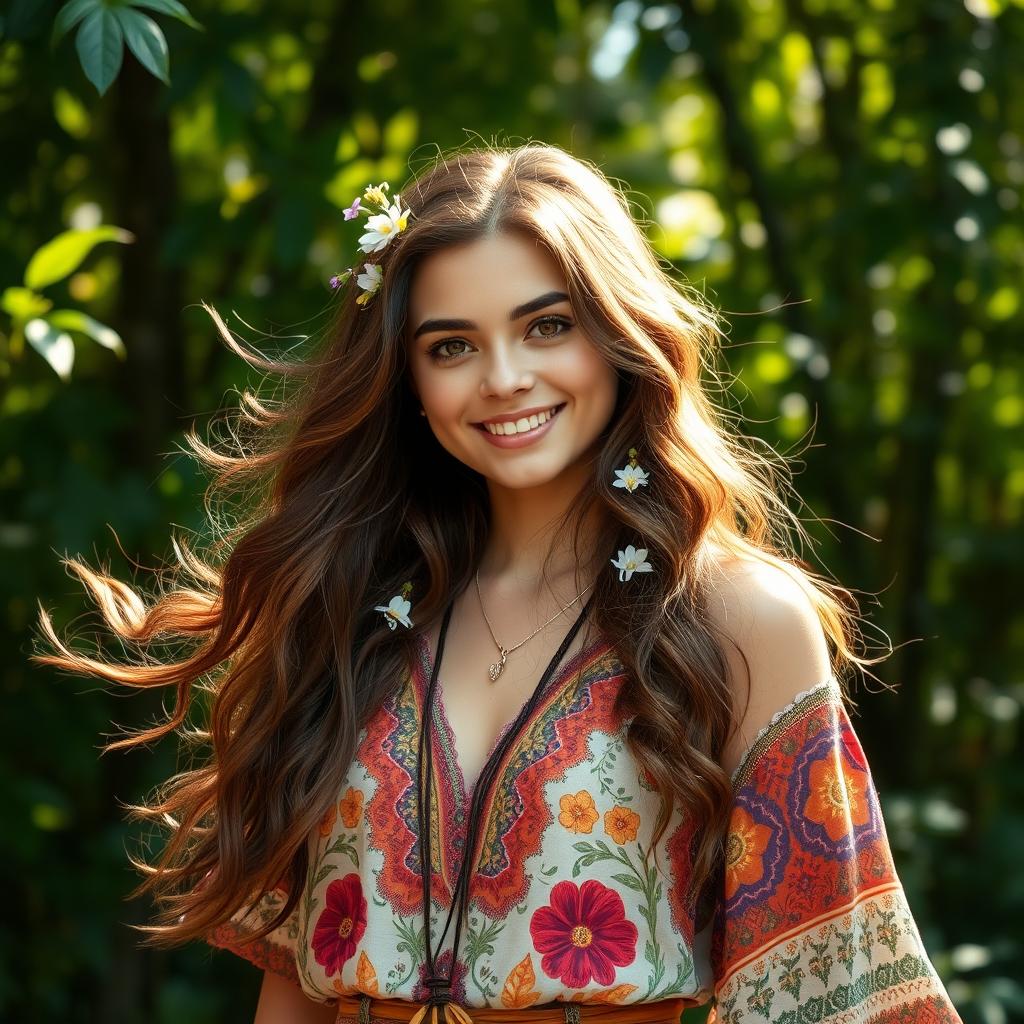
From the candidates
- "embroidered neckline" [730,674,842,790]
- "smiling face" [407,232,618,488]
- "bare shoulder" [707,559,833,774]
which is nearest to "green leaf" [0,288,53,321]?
"smiling face" [407,232,618,488]

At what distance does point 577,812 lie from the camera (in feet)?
6.15

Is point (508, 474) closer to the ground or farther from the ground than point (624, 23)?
closer to the ground

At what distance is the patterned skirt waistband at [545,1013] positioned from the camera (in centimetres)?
187

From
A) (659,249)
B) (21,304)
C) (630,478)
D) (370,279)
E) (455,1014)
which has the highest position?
(659,249)

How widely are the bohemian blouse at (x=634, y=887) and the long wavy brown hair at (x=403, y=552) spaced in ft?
0.16

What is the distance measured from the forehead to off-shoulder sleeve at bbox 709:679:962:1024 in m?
0.58

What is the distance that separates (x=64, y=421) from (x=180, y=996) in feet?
4.62

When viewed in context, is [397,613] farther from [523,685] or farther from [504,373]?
[504,373]

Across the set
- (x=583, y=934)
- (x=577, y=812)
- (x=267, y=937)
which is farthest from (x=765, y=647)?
(x=267, y=937)

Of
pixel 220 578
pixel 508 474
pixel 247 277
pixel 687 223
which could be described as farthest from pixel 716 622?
pixel 247 277

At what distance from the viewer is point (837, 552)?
3.70 metres

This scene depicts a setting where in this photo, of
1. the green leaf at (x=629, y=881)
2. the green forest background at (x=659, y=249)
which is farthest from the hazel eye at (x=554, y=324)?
the green forest background at (x=659, y=249)

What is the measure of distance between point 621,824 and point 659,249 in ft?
5.66

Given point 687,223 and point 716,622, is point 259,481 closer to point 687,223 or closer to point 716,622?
point 716,622
